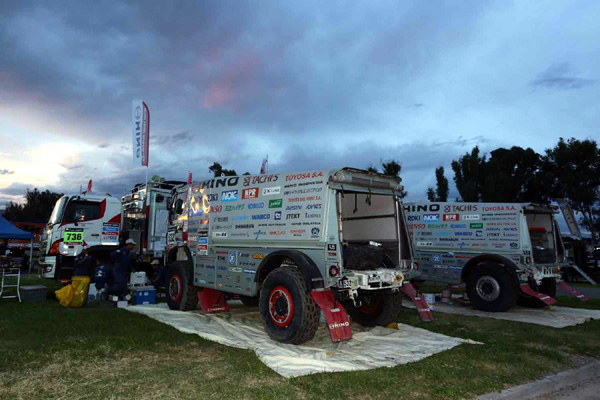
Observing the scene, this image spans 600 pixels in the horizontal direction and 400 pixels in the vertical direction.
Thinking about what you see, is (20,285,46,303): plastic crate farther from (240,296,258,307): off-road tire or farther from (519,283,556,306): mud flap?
(519,283,556,306): mud flap

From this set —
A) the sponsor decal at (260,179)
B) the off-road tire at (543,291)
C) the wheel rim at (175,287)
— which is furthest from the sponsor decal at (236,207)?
the off-road tire at (543,291)

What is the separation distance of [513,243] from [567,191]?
2266 centimetres

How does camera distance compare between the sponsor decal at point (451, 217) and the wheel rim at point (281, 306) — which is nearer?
the wheel rim at point (281, 306)

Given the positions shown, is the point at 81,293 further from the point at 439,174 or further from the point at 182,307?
the point at 439,174

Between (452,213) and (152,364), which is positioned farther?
(452,213)

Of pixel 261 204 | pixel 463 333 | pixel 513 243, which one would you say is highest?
pixel 261 204

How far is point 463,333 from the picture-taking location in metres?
7.50

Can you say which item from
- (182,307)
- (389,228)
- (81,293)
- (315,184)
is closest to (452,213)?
(389,228)

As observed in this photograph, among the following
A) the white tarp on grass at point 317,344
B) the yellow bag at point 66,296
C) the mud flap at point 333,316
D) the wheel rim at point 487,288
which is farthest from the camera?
the wheel rim at point 487,288

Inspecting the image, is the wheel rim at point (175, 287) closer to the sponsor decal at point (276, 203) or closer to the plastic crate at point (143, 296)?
the plastic crate at point (143, 296)

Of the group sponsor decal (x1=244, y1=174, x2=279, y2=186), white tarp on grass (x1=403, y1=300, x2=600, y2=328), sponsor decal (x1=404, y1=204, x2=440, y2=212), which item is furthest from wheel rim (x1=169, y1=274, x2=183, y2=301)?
sponsor decal (x1=404, y1=204, x2=440, y2=212)

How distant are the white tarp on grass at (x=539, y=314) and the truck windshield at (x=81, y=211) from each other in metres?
9.86

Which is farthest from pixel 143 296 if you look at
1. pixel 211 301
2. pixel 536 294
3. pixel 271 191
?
pixel 536 294

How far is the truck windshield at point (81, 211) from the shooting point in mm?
12281
